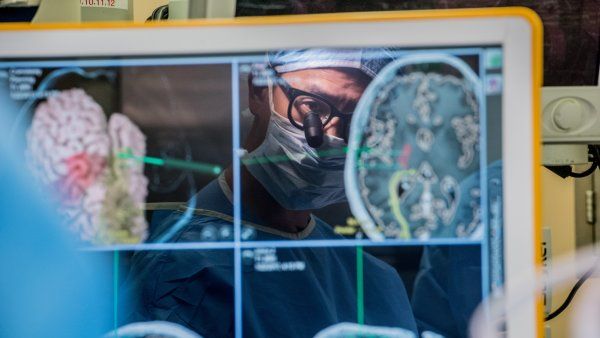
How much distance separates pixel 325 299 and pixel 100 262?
0.22m

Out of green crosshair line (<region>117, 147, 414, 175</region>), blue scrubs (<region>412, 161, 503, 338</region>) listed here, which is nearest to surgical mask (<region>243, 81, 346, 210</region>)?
green crosshair line (<region>117, 147, 414, 175</region>)

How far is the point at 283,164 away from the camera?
66 cm

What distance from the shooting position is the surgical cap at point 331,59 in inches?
25.2

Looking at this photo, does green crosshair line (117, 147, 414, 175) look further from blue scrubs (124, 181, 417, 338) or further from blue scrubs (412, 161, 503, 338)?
blue scrubs (412, 161, 503, 338)

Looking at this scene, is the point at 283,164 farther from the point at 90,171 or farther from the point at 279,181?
the point at 90,171

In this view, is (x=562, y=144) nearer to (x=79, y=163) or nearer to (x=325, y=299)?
(x=325, y=299)

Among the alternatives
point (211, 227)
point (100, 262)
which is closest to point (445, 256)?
point (211, 227)

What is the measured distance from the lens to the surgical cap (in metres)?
0.64

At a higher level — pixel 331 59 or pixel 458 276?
pixel 331 59
